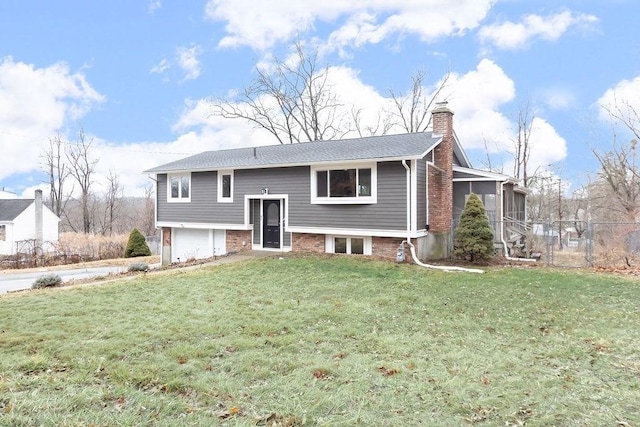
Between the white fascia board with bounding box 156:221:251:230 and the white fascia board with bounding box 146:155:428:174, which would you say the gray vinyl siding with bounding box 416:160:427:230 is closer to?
the white fascia board with bounding box 146:155:428:174

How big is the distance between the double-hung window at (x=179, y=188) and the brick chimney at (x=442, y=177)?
33.2ft

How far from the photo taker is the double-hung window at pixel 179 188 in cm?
1766

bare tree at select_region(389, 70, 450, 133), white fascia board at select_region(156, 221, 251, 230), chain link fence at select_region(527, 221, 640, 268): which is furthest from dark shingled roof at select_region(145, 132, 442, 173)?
bare tree at select_region(389, 70, 450, 133)

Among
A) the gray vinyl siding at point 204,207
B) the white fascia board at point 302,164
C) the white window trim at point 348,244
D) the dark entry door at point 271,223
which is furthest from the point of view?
the gray vinyl siding at point 204,207

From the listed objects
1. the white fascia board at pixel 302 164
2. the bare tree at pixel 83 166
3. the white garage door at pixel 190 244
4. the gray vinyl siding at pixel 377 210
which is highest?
the bare tree at pixel 83 166

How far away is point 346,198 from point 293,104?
65.8ft

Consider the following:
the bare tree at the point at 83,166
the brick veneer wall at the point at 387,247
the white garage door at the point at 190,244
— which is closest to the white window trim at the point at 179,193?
the white garage door at the point at 190,244

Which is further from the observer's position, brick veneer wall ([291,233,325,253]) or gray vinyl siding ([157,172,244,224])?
gray vinyl siding ([157,172,244,224])

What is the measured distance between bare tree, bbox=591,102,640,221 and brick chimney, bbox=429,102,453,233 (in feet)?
34.0

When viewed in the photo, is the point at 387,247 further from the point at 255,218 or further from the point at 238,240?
the point at 238,240

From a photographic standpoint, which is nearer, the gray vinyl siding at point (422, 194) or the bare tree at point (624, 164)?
the gray vinyl siding at point (422, 194)

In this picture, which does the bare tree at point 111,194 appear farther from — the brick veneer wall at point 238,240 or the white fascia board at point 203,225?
the brick veneer wall at point 238,240

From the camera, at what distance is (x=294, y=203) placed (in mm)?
14773

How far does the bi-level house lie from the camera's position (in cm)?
1309
